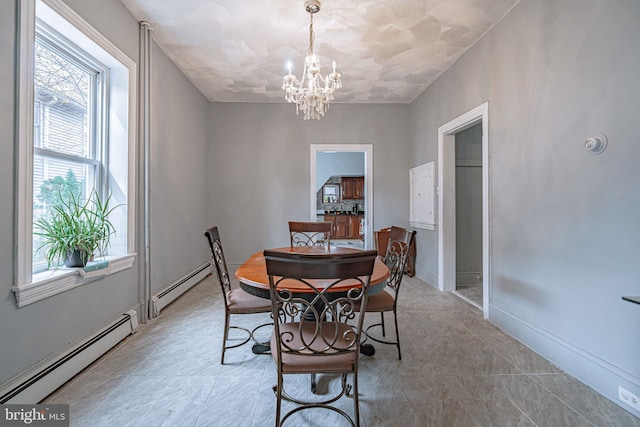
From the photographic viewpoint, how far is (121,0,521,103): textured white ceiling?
2449mm

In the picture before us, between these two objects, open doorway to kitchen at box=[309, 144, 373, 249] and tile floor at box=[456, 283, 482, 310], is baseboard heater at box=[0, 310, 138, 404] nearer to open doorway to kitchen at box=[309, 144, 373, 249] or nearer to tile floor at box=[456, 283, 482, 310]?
tile floor at box=[456, 283, 482, 310]

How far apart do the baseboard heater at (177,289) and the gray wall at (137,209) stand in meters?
0.09

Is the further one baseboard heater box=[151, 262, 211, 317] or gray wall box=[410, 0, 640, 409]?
baseboard heater box=[151, 262, 211, 317]

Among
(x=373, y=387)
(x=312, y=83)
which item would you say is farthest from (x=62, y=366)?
(x=312, y=83)

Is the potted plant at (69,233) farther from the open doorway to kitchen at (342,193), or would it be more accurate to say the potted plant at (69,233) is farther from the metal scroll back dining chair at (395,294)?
the open doorway to kitchen at (342,193)

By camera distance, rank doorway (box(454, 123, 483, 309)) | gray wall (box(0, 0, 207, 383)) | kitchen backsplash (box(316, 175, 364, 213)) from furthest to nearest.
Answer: kitchen backsplash (box(316, 175, 364, 213)), doorway (box(454, 123, 483, 309)), gray wall (box(0, 0, 207, 383))

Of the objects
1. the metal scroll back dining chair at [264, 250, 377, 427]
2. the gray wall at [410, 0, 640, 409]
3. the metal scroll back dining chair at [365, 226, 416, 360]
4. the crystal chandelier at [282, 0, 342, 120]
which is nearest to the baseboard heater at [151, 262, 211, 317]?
the metal scroll back dining chair at [264, 250, 377, 427]

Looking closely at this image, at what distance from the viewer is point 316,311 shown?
1.28 m

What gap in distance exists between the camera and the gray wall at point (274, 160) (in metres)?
4.79

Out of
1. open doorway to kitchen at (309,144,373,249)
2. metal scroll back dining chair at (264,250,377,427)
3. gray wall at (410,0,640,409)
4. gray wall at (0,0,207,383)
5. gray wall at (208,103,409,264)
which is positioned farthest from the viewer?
open doorway to kitchen at (309,144,373,249)

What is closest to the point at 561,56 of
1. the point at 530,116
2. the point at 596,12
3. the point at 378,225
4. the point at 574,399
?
the point at 596,12

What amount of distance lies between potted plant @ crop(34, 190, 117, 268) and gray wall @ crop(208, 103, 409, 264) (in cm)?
272

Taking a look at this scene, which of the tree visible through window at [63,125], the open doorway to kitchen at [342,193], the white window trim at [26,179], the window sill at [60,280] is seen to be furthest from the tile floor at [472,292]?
the open doorway to kitchen at [342,193]

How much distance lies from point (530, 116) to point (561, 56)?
0.44 m
